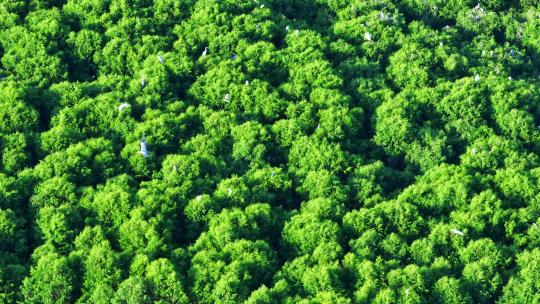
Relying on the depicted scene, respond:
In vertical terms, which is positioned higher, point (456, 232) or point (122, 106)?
point (456, 232)

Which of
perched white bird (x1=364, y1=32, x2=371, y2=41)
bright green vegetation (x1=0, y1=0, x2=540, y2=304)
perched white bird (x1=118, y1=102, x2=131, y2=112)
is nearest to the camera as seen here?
bright green vegetation (x1=0, y1=0, x2=540, y2=304)

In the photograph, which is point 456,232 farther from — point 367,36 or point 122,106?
point 122,106

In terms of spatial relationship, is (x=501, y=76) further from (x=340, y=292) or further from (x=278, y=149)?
(x=340, y=292)

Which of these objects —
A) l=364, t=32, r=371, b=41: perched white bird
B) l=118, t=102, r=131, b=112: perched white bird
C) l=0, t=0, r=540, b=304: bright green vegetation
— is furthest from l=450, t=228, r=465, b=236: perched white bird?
l=118, t=102, r=131, b=112: perched white bird

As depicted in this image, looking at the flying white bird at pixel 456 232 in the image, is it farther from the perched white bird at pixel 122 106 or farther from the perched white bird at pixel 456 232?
the perched white bird at pixel 122 106

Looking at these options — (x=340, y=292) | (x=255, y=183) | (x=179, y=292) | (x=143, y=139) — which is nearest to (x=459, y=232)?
(x=340, y=292)

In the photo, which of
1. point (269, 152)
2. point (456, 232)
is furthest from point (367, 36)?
point (456, 232)

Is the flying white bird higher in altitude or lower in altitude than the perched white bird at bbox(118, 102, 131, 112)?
higher

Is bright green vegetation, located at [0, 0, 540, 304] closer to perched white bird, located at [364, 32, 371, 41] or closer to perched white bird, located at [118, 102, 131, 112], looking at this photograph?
perched white bird, located at [364, 32, 371, 41]
